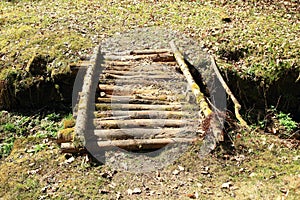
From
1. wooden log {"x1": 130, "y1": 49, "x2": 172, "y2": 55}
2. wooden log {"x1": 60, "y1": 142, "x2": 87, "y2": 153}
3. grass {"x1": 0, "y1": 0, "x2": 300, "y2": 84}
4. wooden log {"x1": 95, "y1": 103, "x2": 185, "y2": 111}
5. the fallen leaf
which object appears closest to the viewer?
the fallen leaf

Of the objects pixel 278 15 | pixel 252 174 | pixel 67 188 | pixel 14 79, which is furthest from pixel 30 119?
pixel 278 15

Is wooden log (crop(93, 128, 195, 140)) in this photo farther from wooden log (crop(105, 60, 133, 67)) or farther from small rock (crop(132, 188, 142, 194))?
wooden log (crop(105, 60, 133, 67))

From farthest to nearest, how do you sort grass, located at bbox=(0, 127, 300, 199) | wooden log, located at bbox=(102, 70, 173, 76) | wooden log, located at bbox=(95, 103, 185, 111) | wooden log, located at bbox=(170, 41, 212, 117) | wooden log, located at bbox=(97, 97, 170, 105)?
wooden log, located at bbox=(102, 70, 173, 76) < wooden log, located at bbox=(97, 97, 170, 105) < wooden log, located at bbox=(95, 103, 185, 111) < wooden log, located at bbox=(170, 41, 212, 117) < grass, located at bbox=(0, 127, 300, 199)

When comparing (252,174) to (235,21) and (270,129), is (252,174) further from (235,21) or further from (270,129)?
(235,21)

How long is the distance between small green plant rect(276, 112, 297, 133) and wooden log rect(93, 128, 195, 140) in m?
2.50

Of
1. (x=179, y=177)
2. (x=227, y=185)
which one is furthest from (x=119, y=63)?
(x=227, y=185)

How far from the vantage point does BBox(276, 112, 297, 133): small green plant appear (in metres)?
7.14

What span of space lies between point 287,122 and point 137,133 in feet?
11.6

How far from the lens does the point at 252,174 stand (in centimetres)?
529

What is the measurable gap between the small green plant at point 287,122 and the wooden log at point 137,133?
8.21 ft

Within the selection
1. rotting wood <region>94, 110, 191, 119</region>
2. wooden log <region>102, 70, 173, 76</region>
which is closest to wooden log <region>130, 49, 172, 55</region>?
wooden log <region>102, 70, 173, 76</region>

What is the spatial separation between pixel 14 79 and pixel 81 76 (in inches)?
67.9

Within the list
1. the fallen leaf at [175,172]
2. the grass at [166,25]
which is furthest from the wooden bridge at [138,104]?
the grass at [166,25]

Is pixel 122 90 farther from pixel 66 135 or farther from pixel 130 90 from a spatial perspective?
pixel 66 135
